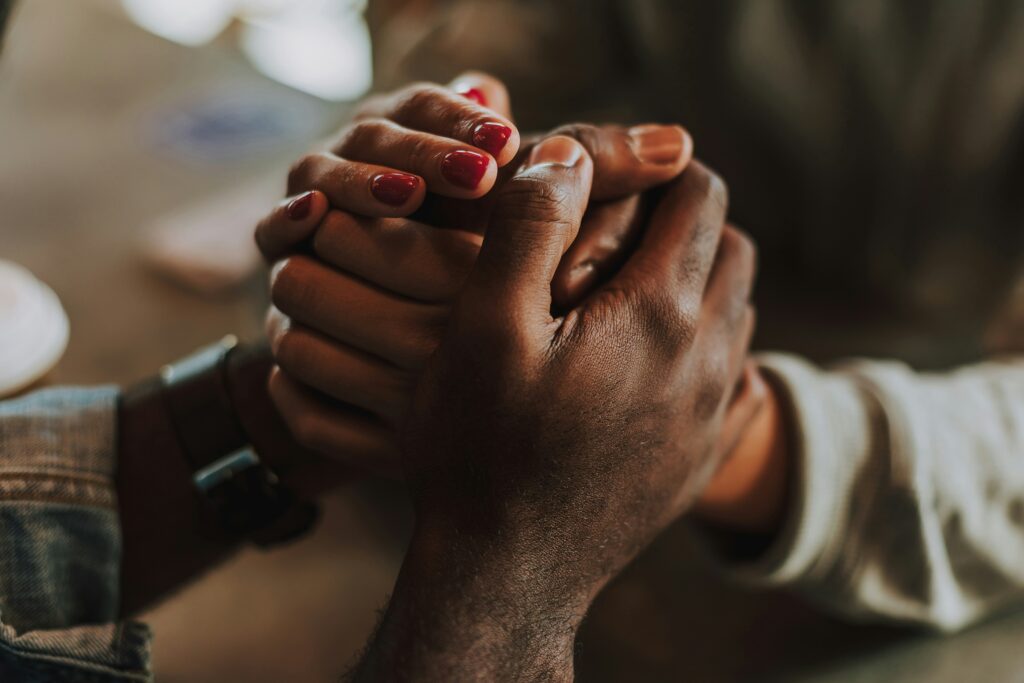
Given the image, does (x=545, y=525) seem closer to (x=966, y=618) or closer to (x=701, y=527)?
(x=701, y=527)

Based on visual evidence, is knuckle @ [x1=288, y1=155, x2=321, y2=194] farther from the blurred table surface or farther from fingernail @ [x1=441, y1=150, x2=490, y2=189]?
the blurred table surface

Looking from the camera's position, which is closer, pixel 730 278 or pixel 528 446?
pixel 528 446

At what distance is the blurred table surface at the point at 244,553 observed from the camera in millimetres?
718

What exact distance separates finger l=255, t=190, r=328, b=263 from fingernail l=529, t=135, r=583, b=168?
14 centimetres

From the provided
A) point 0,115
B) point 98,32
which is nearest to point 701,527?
point 0,115

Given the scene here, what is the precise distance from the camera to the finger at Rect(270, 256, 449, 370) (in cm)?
50

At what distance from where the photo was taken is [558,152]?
49cm

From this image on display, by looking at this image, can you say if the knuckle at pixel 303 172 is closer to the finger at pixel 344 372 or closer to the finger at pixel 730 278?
the finger at pixel 344 372

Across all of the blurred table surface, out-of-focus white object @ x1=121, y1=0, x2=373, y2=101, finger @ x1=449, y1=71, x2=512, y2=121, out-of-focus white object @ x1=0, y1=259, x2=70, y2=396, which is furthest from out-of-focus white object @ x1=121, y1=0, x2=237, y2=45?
finger @ x1=449, y1=71, x2=512, y2=121

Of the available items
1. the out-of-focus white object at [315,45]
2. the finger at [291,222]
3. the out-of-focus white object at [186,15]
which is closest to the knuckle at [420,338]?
the finger at [291,222]

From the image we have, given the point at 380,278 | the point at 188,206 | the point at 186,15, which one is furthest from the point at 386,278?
the point at 186,15

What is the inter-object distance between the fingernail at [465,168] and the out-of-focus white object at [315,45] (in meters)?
1.23

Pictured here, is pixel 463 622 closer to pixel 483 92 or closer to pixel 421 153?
pixel 421 153

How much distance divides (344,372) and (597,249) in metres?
0.18
